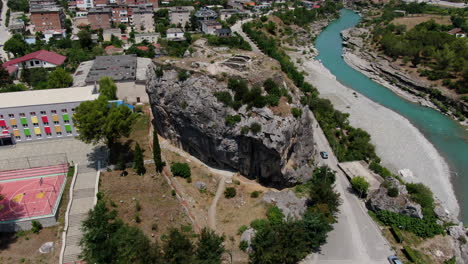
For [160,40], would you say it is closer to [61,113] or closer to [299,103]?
[61,113]

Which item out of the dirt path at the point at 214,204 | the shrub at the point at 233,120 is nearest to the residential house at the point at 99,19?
the shrub at the point at 233,120

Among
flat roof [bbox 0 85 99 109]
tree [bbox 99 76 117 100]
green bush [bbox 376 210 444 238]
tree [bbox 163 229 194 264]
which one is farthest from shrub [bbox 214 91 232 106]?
tree [bbox 99 76 117 100]

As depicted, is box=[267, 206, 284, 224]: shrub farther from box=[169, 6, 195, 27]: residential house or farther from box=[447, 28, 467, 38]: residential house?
box=[447, 28, 467, 38]: residential house

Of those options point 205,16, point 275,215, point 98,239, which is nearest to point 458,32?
point 205,16

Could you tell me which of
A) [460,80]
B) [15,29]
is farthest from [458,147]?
[15,29]

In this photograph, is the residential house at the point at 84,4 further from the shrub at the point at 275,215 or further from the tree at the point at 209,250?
the tree at the point at 209,250

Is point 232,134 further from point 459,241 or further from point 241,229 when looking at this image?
point 459,241
